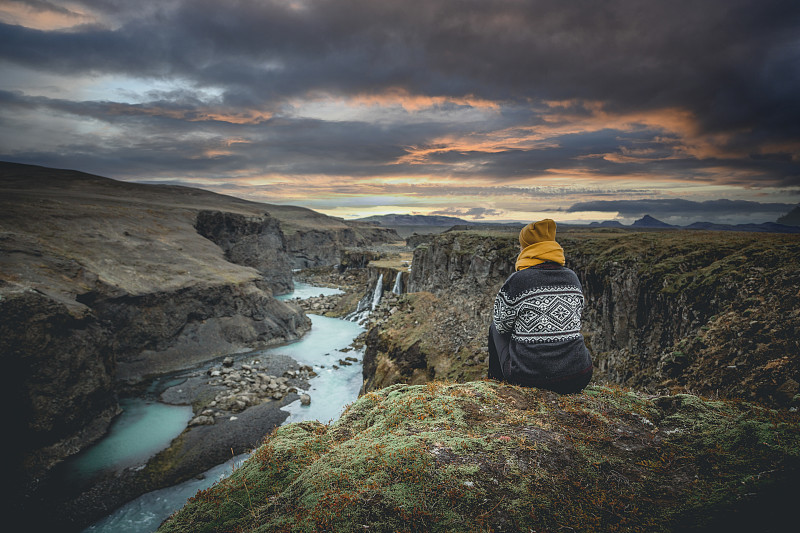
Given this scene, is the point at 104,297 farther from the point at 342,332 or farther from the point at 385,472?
the point at 385,472

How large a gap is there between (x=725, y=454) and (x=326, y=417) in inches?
912

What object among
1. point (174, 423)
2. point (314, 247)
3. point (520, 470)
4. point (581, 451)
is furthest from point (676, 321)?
point (314, 247)

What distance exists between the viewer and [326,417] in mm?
23469

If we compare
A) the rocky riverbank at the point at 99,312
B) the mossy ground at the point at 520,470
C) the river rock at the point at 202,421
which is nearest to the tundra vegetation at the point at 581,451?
the mossy ground at the point at 520,470

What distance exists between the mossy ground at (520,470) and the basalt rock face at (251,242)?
66119 millimetres

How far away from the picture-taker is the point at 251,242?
68.4 meters

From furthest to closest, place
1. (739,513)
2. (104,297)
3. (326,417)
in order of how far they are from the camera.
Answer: (104,297) → (326,417) → (739,513)

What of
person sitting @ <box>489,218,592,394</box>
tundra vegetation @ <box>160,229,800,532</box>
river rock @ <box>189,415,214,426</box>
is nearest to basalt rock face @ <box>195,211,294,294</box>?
river rock @ <box>189,415,214,426</box>

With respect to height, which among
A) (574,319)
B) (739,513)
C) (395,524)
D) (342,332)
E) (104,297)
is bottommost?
(342,332)

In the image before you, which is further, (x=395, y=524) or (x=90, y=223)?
(x=90, y=223)

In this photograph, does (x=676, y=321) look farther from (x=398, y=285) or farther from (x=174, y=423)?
(x=398, y=285)

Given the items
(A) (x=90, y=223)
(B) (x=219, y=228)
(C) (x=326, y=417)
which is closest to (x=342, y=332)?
(C) (x=326, y=417)

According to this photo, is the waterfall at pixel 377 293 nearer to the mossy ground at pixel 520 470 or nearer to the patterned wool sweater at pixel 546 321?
the patterned wool sweater at pixel 546 321

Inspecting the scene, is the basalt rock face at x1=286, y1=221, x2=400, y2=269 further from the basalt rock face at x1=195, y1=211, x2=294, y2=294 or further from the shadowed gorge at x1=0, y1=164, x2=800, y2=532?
the shadowed gorge at x1=0, y1=164, x2=800, y2=532
